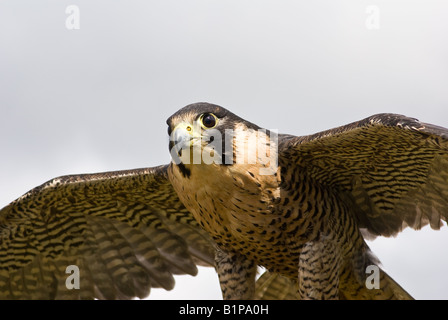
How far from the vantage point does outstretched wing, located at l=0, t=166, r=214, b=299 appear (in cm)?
1157

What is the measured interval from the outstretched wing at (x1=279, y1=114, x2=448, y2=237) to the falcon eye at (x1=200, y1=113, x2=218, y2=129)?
0.94m

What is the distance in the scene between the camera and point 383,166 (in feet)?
34.5

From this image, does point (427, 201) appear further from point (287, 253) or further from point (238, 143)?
point (238, 143)

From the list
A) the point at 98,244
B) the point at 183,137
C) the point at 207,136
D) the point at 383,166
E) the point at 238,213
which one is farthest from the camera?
the point at 98,244

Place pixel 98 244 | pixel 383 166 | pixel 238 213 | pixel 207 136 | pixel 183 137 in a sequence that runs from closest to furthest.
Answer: pixel 183 137
pixel 207 136
pixel 238 213
pixel 383 166
pixel 98 244

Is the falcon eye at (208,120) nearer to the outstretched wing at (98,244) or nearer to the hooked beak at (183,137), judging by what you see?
the hooked beak at (183,137)

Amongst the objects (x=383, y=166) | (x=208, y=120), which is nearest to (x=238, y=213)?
(x=208, y=120)

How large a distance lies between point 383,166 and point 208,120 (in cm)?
219

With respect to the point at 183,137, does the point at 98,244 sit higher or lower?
lower

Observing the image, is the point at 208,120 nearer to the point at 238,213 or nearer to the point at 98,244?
the point at 238,213

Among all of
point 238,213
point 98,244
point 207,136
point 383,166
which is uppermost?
point 207,136

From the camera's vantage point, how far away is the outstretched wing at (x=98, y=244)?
11.6 meters

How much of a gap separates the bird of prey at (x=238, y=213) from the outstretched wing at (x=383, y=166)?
2cm
